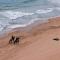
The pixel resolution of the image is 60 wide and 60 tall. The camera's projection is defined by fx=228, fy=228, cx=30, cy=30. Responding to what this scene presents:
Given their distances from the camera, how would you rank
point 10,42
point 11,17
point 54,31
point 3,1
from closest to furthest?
point 10,42 → point 54,31 → point 11,17 → point 3,1

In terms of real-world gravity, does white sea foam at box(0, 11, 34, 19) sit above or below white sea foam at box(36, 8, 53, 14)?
above

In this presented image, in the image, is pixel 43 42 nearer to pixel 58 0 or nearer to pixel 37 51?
pixel 37 51

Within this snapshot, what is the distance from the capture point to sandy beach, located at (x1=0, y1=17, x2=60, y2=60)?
4.46 meters

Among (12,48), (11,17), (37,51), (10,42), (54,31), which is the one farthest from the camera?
(11,17)

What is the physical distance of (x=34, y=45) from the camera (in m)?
5.00

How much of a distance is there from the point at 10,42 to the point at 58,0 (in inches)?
261

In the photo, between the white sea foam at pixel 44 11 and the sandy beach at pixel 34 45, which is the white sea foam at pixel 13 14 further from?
the sandy beach at pixel 34 45

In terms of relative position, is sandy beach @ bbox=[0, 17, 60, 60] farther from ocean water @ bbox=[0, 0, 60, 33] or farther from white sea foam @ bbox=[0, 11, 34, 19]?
white sea foam @ bbox=[0, 11, 34, 19]

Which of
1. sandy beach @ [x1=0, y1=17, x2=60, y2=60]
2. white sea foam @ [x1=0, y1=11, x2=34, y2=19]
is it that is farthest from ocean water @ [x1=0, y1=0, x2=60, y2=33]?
sandy beach @ [x1=0, y1=17, x2=60, y2=60]

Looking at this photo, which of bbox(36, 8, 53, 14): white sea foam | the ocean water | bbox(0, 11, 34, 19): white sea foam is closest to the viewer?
the ocean water

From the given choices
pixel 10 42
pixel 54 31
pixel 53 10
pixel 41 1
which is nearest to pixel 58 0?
pixel 41 1

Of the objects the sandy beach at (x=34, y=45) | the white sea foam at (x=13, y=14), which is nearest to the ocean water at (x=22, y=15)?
the white sea foam at (x=13, y=14)

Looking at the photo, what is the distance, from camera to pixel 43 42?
5164 mm

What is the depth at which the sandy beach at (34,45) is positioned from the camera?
4.46 meters
